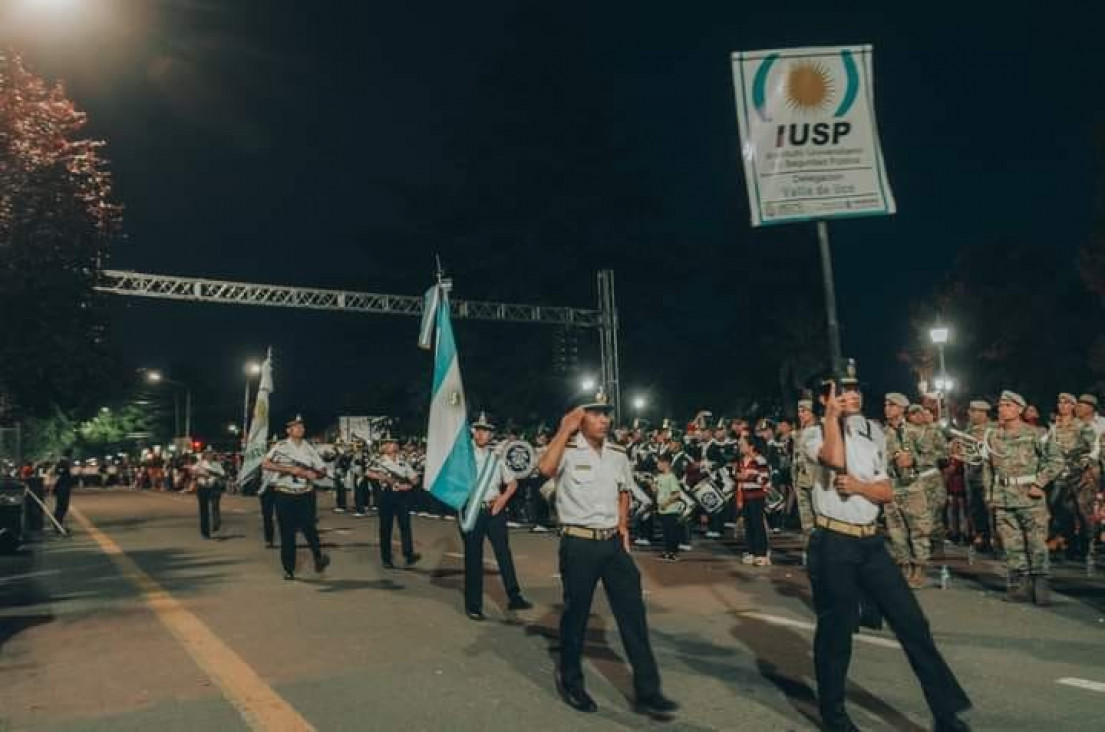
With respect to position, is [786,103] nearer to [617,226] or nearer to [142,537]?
[142,537]

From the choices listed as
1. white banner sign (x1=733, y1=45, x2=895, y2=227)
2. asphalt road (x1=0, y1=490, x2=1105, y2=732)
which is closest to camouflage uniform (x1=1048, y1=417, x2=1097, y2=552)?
asphalt road (x1=0, y1=490, x2=1105, y2=732)

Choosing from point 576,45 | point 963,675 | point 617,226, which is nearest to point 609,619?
point 963,675

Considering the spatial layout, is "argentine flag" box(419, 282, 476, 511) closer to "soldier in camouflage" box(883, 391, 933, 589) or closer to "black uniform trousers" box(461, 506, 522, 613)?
"black uniform trousers" box(461, 506, 522, 613)

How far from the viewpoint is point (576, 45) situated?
153ft

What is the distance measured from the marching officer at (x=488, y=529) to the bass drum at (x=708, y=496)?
6.29 m

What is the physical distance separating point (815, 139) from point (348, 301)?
92.3ft

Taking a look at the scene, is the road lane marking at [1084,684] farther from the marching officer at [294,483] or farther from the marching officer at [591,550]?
the marching officer at [294,483]

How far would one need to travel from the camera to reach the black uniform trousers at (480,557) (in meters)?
9.10

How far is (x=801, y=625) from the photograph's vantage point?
8.33 m

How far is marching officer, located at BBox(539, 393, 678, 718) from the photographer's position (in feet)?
19.2

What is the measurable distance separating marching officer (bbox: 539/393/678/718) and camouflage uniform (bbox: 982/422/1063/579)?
4780mm

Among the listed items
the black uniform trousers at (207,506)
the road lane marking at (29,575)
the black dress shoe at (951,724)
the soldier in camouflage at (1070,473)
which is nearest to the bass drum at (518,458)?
the soldier in camouflage at (1070,473)

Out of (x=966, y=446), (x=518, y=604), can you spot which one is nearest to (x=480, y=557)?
(x=518, y=604)

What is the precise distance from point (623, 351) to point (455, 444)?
3565 centimetres
